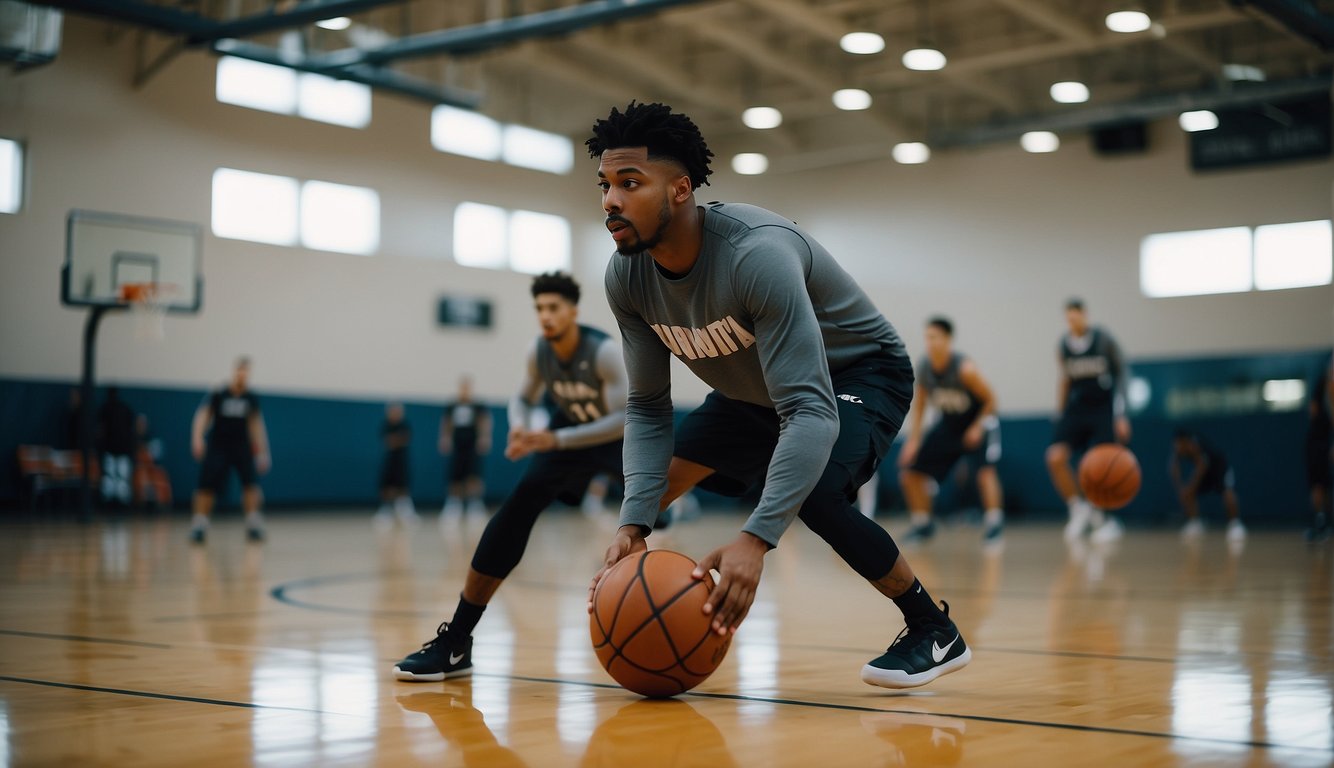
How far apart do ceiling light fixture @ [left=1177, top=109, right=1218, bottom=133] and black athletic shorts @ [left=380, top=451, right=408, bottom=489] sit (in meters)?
11.9

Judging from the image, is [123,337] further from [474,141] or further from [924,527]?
[924,527]

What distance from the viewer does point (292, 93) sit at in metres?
19.5

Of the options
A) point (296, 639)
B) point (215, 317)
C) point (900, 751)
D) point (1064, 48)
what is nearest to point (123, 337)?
point (215, 317)

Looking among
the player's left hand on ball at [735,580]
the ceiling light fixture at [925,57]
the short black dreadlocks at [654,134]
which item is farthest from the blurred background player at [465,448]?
the player's left hand on ball at [735,580]

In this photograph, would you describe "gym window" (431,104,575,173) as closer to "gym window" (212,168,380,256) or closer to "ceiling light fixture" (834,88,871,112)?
"gym window" (212,168,380,256)

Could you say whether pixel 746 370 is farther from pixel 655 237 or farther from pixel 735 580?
pixel 735 580

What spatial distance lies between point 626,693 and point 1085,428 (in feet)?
32.4

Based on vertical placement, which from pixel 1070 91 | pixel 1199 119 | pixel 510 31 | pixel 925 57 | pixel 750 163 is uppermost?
pixel 510 31

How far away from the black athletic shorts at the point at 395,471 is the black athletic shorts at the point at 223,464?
5762 millimetres

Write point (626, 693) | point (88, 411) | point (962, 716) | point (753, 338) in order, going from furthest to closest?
point (88, 411)
point (626, 693)
point (753, 338)
point (962, 716)

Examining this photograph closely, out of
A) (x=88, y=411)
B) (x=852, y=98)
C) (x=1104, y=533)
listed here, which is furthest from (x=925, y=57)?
(x=88, y=411)

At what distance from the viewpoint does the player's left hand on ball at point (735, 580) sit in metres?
3.10

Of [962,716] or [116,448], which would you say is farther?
[116,448]

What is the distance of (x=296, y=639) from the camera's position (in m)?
4.98
